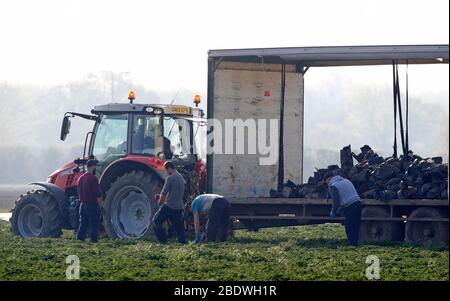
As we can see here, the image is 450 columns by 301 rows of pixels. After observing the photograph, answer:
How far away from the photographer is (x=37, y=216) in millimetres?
22453

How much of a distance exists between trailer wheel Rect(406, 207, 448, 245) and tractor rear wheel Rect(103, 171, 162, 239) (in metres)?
A: 4.83

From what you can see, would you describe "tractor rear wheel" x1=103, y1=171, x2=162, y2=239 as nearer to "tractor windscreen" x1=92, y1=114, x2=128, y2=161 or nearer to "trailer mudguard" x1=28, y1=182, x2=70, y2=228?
"tractor windscreen" x1=92, y1=114, x2=128, y2=161

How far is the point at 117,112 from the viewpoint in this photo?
21672 millimetres

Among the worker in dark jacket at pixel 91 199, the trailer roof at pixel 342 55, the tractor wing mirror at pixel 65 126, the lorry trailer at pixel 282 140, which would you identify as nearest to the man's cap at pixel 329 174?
the lorry trailer at pixel 282 140

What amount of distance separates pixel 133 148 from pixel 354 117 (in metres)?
102

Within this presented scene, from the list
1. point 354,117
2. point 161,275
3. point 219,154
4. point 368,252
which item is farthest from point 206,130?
point 354,117

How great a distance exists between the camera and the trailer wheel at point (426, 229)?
18.7 metres

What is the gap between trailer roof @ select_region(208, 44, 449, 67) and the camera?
61.5 feet

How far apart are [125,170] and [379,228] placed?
200 inches

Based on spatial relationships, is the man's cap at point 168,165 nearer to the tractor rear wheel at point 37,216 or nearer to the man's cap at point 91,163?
the man's cap at point 91,163

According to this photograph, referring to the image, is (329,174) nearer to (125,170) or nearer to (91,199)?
(125,170)

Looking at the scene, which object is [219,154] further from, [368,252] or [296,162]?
[368,252]
